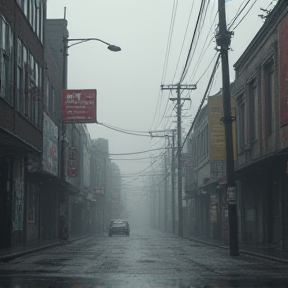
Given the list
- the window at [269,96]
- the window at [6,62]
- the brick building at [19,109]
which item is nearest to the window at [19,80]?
the brick building at [19,109]

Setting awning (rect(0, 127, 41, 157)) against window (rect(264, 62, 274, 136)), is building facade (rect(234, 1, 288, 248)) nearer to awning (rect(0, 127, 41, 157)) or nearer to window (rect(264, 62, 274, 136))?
window (rect(264, 62, 274, 136))

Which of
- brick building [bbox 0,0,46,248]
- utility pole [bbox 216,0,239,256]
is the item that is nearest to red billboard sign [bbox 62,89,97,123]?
brick building [bbox 0,0,46,248]

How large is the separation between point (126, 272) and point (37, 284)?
3310 mm

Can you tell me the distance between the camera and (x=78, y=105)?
34.4 meters

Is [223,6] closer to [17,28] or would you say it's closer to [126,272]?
[17,28]

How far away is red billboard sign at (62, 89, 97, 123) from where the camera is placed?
34.3m

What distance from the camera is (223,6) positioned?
23.8 meters

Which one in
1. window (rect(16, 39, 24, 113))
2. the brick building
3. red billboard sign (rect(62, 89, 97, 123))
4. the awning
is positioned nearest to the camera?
the awning

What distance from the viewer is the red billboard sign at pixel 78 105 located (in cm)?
3428

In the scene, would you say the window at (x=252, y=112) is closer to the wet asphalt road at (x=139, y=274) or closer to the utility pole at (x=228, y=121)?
the utility pole at (x=228, y=121)

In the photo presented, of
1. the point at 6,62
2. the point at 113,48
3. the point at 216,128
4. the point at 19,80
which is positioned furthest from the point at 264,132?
the point at 6,62

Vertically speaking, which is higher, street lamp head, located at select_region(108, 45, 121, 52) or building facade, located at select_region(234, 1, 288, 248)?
street lamp head, located at select_region(108, 45, 121, 52)

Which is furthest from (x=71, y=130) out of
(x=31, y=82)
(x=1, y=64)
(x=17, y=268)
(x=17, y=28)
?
(x=17, y=268)

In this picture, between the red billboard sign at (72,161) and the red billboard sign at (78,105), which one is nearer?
the red billboard sign at (78,105)
